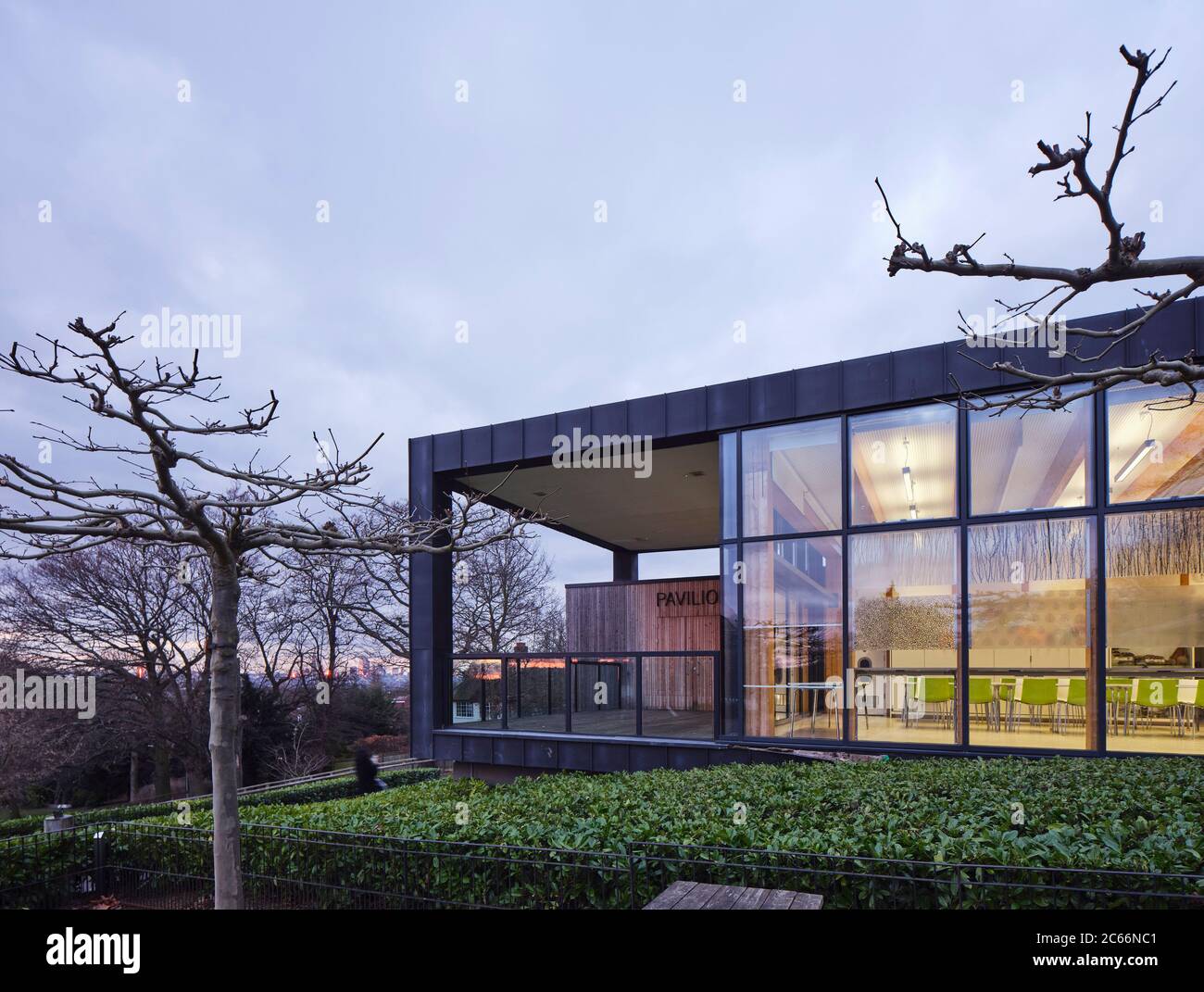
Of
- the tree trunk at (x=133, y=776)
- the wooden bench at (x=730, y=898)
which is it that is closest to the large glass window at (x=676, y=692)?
the wooden bench at (x=730, y=898)

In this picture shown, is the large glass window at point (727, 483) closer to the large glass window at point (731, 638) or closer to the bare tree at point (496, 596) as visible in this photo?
the large glass window at point (731, 638)

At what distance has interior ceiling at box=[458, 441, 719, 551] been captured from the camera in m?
14.3

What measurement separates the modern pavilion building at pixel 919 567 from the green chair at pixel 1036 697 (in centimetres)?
2

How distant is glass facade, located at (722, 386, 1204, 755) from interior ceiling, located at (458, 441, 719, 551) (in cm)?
265

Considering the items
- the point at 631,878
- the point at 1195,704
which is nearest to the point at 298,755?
the point at 631,878

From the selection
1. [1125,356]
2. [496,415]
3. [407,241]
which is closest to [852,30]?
[1125,356]

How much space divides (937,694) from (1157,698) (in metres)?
2.42

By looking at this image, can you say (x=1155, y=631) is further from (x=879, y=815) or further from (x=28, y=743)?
(x=28, y=743)

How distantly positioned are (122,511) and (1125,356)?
10.8m

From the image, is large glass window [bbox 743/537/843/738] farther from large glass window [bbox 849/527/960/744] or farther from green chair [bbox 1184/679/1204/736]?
green chair [bbox 1184/679/1204/736]

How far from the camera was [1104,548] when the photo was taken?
9.33m

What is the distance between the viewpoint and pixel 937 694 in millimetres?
10078

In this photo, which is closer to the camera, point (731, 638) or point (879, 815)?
point (879, 815)

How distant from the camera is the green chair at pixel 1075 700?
9414 millimetres
